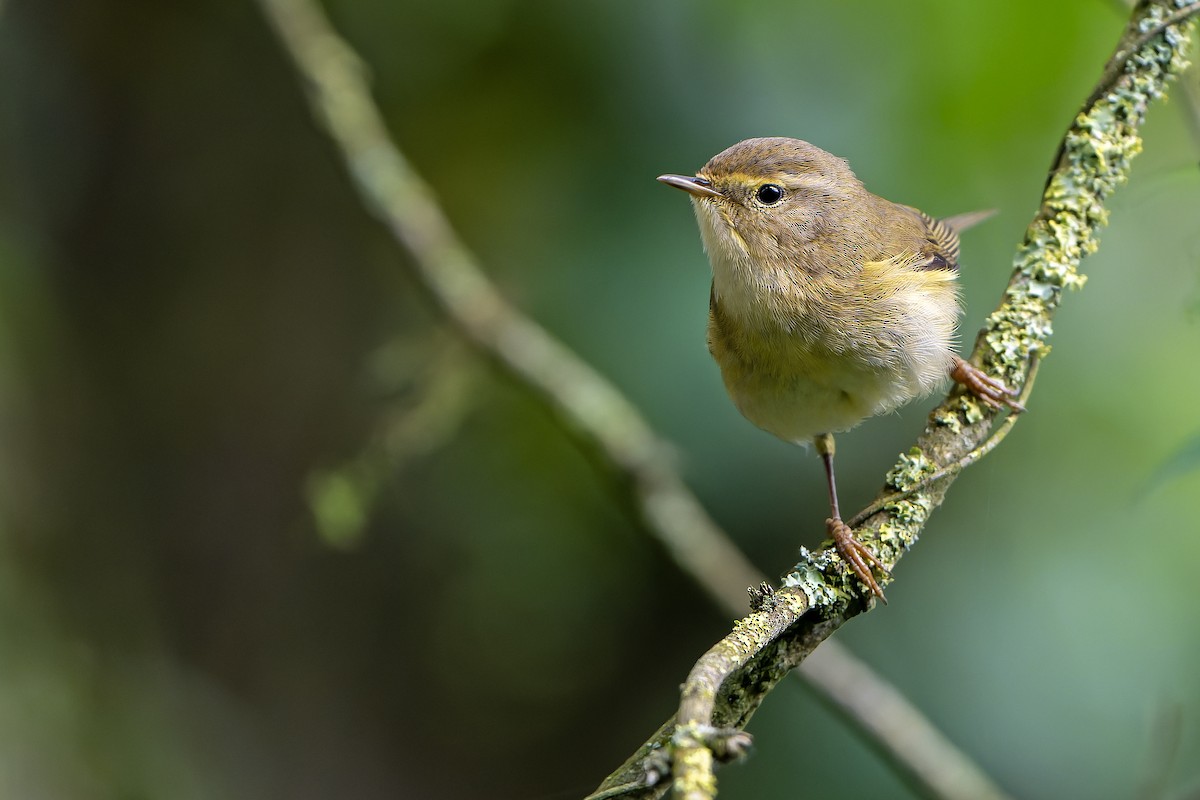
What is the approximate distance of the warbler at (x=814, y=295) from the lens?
3.28 metres

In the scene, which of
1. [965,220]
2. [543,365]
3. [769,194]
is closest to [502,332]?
[543,365]

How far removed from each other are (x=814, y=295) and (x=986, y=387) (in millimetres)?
608

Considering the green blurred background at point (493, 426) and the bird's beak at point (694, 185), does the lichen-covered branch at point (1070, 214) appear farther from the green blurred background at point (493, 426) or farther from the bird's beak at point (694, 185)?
the bird's beak at point (694, 185)

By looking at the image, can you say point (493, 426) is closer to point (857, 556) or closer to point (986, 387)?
point (986, 387)

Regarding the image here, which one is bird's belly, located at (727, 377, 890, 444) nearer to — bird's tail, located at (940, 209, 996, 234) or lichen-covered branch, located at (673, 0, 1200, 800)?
lichen-covered branch, located at (673, 0, 1200, 800)

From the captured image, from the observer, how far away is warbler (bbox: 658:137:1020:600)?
10.8 ft

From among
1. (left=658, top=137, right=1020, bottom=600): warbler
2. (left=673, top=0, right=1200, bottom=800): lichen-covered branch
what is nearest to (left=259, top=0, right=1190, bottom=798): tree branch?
(left=658, top=137, right=1020, bottom=600): warbler

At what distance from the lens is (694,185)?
3.54 meters

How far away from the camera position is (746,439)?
13.7 ft

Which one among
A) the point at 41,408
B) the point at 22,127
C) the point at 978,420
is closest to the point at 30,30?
the point at 22,127

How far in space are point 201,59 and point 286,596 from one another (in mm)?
2613

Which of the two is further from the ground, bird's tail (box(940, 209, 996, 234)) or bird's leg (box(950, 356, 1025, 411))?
bird's tail (box(940, 209, 996, 234))

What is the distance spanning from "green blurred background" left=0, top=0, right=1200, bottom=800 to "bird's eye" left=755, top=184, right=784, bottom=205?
1.93 feet

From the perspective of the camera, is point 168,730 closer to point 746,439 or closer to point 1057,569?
point 746,439
